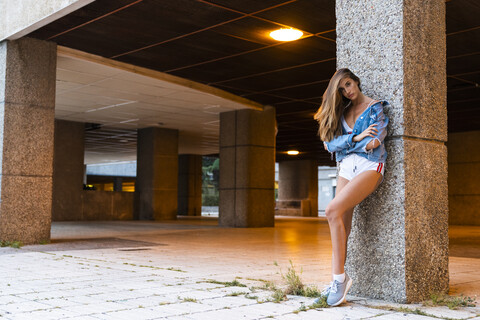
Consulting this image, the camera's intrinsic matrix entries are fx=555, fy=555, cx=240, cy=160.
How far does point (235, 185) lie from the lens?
18.5 meters

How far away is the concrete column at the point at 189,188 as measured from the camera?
34188mm

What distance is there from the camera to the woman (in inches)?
181

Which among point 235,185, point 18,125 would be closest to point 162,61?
point 18,125

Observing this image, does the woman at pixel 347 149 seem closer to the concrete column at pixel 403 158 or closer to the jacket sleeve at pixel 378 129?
the jacket sleeve at pixel 378 129

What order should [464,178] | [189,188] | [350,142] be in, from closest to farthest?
[350,142] → [464,178] → [189,188]

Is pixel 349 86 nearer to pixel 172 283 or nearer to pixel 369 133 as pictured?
pixel 369 133

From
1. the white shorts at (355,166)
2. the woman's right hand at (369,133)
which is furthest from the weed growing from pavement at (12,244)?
the woman's right hand at (369,133)

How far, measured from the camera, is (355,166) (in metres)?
4.84

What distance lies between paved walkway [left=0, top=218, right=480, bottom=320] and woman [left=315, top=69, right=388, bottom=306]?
49 cm

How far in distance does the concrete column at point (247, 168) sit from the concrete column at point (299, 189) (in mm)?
18570

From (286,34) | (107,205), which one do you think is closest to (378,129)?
(286,34)

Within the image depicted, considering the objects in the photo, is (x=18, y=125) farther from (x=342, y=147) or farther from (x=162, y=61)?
(x=342, y=147)

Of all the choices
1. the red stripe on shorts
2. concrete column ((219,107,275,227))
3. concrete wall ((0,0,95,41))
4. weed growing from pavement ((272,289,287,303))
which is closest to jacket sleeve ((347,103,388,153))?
the red stripe on shorts

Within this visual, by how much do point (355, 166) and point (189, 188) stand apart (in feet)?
97.7
